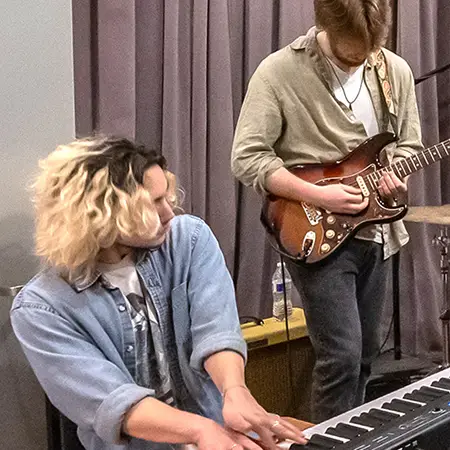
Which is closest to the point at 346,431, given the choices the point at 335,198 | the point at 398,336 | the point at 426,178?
Result: the point at 335,198

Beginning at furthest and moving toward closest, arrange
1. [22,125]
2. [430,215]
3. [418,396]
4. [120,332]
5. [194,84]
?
[430,215], [194,84], [22,125], [120,332], [418,396]

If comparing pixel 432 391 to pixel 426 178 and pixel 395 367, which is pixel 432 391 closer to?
pixel 395 367

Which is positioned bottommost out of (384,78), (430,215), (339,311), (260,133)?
(339,311)

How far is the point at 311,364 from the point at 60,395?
1.52m

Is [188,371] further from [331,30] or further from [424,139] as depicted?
[424,139]

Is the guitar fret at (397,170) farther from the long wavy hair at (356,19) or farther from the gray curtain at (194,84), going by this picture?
the gray curtain at (194,84)

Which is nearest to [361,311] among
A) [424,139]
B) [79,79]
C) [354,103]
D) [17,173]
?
[354,103]

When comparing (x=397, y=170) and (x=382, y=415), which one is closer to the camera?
(x=382, y=415)

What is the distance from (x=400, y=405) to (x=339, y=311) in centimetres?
79

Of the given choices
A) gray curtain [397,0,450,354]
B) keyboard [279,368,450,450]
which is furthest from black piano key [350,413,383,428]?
gray curtain [397,0,450,354]

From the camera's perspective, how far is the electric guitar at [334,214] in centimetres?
197

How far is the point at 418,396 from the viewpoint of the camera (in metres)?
1.15

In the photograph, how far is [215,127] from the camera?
2660 millimetres

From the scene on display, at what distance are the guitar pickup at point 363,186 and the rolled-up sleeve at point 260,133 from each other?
0.19 metres
